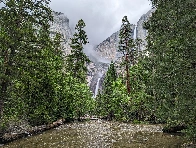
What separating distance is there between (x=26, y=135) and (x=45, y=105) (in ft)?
18.1

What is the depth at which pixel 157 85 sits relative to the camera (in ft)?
50.2

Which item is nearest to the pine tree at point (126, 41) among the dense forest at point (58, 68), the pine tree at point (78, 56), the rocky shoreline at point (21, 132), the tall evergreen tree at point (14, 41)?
the pine tree at point (78, 56)

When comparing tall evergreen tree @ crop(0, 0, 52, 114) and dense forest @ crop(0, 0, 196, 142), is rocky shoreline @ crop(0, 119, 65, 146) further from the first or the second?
tall evergreen tree @ crop(0, 0, 52, 114)

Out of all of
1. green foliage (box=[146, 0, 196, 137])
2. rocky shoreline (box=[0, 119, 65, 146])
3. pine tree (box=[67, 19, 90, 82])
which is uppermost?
pine tree (box=[67, 19, 90, 82])

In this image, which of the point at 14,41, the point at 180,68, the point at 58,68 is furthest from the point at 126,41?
the point at 180,68

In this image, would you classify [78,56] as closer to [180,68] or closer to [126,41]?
[126,41]

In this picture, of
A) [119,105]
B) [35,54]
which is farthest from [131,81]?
[35,54]

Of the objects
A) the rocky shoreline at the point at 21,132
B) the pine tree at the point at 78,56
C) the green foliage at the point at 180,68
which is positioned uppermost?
the pine tree at the point at 78,56

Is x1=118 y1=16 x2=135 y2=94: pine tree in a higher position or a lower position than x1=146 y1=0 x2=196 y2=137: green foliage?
higher

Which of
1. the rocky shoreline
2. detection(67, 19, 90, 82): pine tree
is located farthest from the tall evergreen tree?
detection(67, 19, 90, 82): pine tree

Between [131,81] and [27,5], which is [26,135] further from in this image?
[131,81]

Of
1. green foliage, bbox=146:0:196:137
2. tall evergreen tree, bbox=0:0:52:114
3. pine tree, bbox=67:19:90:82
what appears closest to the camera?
green foliage, bbox=146:0:196:137

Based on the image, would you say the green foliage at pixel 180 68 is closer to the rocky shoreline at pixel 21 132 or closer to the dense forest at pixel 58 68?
the dense forest at pixel 58 68

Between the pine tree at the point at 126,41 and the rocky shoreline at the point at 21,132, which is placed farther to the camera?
the pine tree at the point at 126,41
